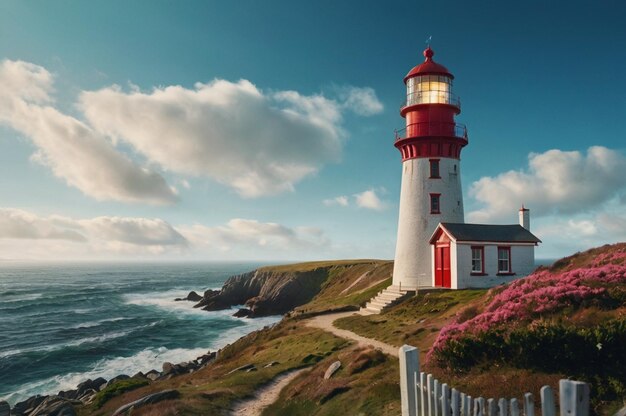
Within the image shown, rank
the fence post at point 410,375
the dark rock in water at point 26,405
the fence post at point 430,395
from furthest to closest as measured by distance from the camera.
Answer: the dark rock in water at point 26,405
the fence post at point 410,375
the fence post at point 430,395

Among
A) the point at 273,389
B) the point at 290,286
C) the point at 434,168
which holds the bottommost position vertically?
the point at 273,389

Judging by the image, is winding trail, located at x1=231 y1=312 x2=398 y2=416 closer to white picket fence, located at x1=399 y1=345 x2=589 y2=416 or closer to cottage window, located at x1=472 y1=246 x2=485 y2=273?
white picket fence, located at x1=399 y1=345 x2=589 y2=416

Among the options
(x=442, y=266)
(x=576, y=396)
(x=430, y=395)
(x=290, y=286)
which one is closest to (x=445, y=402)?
(x=430, y=395)

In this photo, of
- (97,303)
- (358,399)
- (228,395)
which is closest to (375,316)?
(228,395)

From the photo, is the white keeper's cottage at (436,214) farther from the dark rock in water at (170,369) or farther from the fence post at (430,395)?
the fence post at (430,395)

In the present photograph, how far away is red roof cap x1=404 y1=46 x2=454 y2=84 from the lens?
114 feet

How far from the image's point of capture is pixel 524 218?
36.9 meters

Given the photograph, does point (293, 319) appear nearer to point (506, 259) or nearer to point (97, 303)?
point (506, 259)

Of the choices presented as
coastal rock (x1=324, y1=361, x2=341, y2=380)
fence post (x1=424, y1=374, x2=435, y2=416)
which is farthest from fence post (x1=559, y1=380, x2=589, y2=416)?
coastal rock (x1=324, y1=361, x2=341, y2=380)

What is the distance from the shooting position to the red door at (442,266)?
33531 millimetres

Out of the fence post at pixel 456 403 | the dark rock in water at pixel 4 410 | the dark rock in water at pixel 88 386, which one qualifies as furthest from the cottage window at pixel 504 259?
the dark rock in water at pixel 4 410

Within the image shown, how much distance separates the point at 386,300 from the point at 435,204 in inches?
355

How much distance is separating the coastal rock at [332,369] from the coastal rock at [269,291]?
42.5m

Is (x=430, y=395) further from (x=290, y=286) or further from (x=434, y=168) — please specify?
(x=290, y=286)
